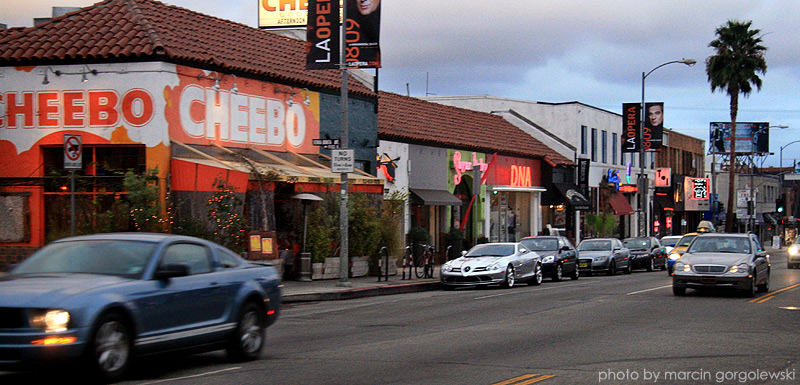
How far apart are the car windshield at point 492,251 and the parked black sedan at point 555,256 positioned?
3.29m

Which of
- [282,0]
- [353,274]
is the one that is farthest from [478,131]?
[353,274]

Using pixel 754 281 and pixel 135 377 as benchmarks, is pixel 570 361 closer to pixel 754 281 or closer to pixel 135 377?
pixel 135 377

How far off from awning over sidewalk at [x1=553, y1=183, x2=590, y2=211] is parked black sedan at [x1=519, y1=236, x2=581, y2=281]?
16400 mm

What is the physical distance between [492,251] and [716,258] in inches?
271

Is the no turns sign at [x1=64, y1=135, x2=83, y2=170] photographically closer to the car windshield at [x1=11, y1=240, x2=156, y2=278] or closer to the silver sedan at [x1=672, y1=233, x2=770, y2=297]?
the car windshield at [x1=11, y1=240, x2=156, y2=278]

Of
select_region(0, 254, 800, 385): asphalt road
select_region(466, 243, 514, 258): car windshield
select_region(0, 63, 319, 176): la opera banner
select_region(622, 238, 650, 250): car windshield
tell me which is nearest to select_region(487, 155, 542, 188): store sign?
select_region(622, 238, 650, 250): car windshield

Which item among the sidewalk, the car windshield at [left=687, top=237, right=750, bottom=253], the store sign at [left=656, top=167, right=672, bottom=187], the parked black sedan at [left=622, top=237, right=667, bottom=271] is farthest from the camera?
the store sign at [left=656, top=167, right=672, bottom=187]

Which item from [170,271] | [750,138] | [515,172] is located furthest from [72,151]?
[750,138]

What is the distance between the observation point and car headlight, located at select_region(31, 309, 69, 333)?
8.24 meters

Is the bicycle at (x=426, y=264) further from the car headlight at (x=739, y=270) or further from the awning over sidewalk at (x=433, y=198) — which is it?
the car headlight at (x=739, y=270)

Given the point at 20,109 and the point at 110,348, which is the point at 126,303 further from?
the point at 20,109

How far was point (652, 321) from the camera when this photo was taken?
15.5 meters

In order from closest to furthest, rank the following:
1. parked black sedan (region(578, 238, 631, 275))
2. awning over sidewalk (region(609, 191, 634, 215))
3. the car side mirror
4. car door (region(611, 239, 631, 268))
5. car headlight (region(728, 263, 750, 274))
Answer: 1. the car side mirror
2. car headlight (region(728, 263, 750, 274))
3. parked black sedan (region(578, 238, 631, 275))
4. car door (region(611, 239, 631, 268))
5. awning over sidewalk (region(609, 191, 634, 215))

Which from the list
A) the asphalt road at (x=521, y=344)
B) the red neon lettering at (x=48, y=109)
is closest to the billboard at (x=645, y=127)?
the asphalt road at (x=521, y=344)
